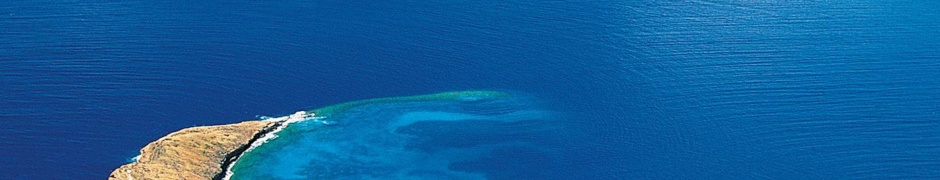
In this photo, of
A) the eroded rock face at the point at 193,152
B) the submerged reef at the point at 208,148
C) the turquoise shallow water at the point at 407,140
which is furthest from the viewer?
the turquoise shallow water at the point at 407,140

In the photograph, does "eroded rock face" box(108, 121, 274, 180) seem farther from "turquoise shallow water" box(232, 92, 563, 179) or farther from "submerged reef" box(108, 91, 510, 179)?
"turquoise shallow water" box(232, 92, 563, 179)

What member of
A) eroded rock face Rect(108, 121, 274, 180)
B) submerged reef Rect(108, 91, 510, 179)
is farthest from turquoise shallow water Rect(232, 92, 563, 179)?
eroded rock face Rect(108, 121, 274, 180)

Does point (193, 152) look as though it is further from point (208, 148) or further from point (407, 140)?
point (407, 140)

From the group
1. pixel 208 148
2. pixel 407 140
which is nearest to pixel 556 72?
pixel 407 140

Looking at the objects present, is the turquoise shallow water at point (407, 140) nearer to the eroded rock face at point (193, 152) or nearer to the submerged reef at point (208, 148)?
the submerged reef at point (208, 148)

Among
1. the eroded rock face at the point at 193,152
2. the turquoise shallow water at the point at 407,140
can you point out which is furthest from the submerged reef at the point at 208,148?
the turquoise shallow water at the point at 407,140

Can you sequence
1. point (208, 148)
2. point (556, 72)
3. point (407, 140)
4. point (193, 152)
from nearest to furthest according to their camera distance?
point (193, 152) → point (208, 148) → point (407, 140) → point (556, 72)

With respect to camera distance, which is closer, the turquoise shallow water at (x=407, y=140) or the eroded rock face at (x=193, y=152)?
the eroded rock face at (x=193, y=152)
